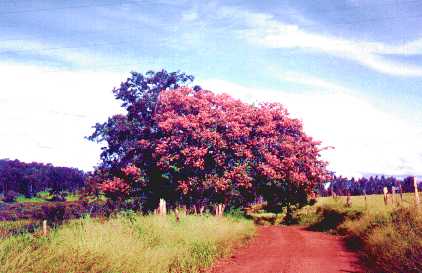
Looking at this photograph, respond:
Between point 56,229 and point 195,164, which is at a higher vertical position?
point 195,164

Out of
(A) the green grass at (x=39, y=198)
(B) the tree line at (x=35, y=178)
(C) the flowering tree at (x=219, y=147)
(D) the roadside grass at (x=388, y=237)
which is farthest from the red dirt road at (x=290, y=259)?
(B) the tree line at (x=35, y=178)

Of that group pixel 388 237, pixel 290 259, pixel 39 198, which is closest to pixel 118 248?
pixel 290 259

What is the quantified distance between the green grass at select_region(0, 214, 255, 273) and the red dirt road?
2.48 feet

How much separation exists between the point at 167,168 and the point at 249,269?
37.6 ft

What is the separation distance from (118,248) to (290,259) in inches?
240

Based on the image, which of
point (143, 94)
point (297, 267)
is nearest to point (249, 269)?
point (297, 267)

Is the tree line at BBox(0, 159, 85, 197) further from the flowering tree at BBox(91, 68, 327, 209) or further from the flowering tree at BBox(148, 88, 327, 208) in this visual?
the flowering tree at BBox(148, 88, 327, 208)

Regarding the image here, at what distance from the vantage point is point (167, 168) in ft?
71.5

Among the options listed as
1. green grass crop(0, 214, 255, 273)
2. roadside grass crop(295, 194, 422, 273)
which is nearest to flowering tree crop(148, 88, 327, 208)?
roadside grass crop(295, 194, 422, 273)

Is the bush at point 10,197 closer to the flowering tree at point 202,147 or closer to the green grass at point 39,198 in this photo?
the green grass at point 39,198

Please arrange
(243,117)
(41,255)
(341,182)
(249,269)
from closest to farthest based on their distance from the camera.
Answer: (41,255)
(249,269)
(243,117)
(341,182)

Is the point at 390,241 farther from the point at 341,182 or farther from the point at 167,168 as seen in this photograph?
the point at 341,182

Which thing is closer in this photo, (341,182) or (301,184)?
(301,184)

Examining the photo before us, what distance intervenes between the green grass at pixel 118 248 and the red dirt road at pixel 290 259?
755 mm
